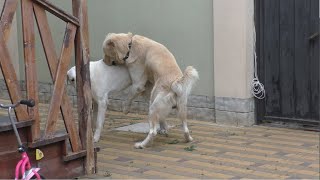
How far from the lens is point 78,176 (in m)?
6.05

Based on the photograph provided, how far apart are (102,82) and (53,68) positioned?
73.2 inches

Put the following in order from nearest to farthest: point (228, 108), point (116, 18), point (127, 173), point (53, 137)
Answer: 1. point (53, 137)
2. point (127, 173)
3. point (228, 108)
4. point (116, 18)

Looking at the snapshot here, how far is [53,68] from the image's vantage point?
18.9 ft

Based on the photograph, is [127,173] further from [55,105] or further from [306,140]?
[306,140]

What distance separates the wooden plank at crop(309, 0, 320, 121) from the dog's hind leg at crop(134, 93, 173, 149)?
2.02 meters

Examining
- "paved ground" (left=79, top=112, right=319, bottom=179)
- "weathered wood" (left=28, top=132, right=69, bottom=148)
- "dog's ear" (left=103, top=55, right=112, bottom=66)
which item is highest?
"dog's ear" (left=103, top=55, right=112, bottom=66)

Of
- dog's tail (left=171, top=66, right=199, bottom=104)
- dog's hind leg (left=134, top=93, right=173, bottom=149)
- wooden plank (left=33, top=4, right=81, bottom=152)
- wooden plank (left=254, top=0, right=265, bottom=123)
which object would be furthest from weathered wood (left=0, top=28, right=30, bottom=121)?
wooden plank (left=254, top=0, right=265, bottom=123)

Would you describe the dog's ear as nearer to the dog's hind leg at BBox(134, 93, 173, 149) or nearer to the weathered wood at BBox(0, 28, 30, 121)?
the dog's hind leg at BBox(134, 93, 173, 149)

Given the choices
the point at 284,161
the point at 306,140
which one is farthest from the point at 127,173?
the point at 306,140

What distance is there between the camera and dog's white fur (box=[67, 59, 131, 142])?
7555mm

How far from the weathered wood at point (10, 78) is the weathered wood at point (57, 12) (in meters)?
0.51

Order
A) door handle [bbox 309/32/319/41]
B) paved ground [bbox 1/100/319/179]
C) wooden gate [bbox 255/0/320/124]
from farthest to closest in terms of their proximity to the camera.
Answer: wooden gate [bbox 255/0/320/124], door handle [bbox 309/32/319/41], paved ground [bbox 1/100/319/179]

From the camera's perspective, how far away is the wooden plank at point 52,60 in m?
5.67

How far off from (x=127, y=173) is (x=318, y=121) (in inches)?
Answer: 119
